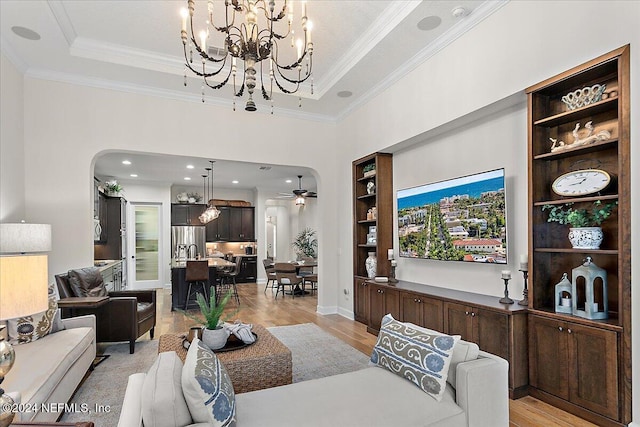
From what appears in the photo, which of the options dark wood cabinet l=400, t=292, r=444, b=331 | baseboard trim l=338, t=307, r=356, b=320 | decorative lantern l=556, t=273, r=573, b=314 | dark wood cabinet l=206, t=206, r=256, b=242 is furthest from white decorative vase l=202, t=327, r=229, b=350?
dark wood cabinet l=206, t=206, r=256, b=242

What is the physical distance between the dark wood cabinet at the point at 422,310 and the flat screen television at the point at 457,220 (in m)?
0.54

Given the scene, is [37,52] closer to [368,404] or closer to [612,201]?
[368,404]

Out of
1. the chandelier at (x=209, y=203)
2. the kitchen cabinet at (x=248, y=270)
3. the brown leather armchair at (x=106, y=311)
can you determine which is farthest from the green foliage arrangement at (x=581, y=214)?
the kitchen cabinet at (x=248, y=270)

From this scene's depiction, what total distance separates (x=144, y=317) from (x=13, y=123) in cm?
274

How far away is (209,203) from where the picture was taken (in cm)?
1060

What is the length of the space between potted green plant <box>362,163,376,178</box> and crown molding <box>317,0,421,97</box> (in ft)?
4.23

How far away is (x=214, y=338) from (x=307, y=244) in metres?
8.57

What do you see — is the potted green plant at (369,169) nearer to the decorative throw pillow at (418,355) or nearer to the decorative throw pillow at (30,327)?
the decorative throw pillow at (418,355)

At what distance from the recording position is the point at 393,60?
439 cm

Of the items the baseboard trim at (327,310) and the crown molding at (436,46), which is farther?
the baseboard trim at (327,310)

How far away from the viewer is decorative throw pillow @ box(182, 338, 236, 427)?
1.57m

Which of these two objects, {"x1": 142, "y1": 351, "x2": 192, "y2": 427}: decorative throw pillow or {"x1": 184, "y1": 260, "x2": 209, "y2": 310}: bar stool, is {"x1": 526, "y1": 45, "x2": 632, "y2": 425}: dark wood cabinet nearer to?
{"x1": 142, "y1": 351, "x2": 192, "y2": 427}: decorative throw pillow

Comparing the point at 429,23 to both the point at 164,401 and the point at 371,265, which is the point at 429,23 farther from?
the point at 164,401

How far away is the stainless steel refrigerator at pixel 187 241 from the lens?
10331 millimetres
